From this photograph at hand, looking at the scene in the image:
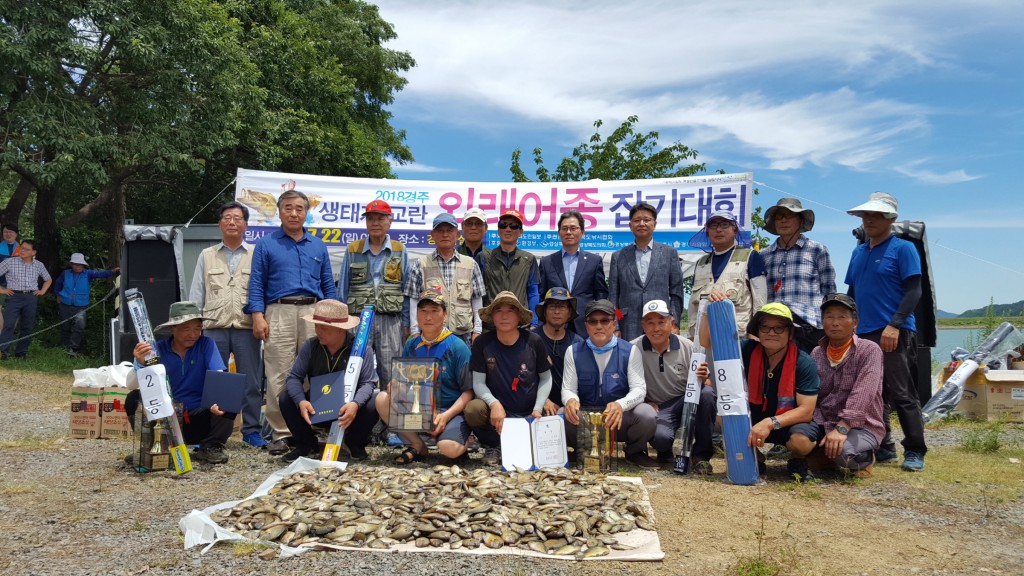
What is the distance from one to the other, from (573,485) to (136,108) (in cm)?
1048

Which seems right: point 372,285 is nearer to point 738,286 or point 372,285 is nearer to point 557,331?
point 557,331

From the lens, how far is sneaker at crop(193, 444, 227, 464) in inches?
202

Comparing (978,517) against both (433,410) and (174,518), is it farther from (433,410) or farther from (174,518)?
(174,518)

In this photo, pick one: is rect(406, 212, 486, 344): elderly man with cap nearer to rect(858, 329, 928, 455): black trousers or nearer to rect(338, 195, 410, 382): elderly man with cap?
rect(338, 195, 410, 382): elderly man with cap

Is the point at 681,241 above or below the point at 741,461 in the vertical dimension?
above

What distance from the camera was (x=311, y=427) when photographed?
5.25 m

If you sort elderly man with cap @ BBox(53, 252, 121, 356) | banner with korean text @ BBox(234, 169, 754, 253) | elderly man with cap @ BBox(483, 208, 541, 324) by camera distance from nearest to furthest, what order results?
1. elderly man with cap @ BBox(483, 208, 541, 324)
2. banner with korean text @ BBox(234, 169, 754, 253)
3. elderly man with cap @ BBox(53, 252, 121, 356)

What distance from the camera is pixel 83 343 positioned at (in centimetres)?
1234

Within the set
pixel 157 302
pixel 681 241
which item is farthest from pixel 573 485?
pixel 157 302

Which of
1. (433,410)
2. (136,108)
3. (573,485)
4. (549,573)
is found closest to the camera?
(549,573)

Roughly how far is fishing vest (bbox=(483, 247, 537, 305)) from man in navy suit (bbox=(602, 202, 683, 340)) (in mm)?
719

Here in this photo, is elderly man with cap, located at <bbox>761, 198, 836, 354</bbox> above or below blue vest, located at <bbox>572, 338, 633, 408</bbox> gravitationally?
above

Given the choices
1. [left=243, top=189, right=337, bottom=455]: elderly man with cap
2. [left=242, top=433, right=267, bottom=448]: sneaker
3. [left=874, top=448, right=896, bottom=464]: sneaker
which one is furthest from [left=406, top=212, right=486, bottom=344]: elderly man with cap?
[left=874, top=448, right=896, bottom=464]: sneaker

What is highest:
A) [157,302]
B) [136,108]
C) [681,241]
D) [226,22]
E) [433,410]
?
[226,22]
